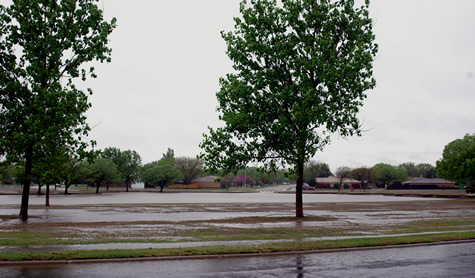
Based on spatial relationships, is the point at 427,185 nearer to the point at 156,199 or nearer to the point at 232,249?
the point at 156,199

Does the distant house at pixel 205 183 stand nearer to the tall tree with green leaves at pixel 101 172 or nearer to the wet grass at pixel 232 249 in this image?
the tall tree with green leaves at pixel 101 172

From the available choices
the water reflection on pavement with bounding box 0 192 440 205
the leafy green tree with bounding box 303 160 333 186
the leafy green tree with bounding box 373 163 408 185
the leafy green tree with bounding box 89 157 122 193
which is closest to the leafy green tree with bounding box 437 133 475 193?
the water reflection on pavement with bounding box 0 192 440 205

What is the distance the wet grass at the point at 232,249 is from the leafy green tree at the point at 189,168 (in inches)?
5511

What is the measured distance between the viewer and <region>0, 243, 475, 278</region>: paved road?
11352 mm

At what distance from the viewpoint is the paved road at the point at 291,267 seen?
1135 centimetres

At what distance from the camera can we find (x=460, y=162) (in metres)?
66.7

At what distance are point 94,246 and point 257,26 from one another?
19.0m

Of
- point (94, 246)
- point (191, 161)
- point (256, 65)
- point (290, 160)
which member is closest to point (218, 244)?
point (94, 246)

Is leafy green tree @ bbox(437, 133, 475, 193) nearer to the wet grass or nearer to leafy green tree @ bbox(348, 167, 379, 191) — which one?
the wet grass

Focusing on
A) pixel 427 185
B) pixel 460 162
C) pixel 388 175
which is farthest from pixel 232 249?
pixel 388 175

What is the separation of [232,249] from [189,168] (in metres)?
144

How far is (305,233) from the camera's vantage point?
2056 centimetres

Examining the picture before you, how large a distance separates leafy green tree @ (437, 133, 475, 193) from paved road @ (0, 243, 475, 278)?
180 ft

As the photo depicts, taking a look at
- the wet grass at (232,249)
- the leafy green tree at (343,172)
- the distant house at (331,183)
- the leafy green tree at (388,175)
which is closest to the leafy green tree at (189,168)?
the distant house at (331,183)
